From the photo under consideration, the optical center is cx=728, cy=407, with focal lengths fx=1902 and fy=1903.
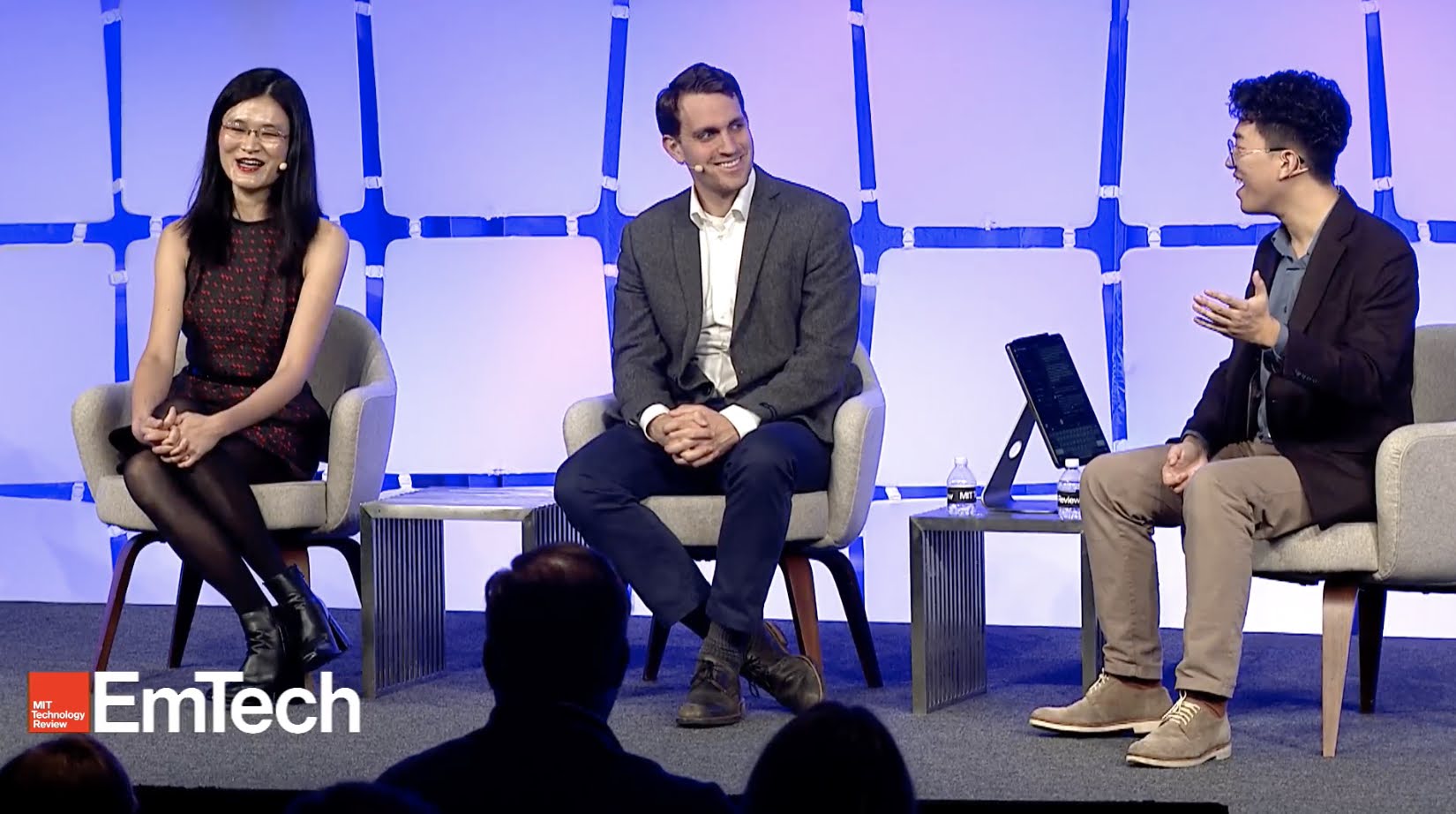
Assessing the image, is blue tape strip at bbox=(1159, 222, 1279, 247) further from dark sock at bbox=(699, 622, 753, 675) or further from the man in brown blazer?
dark sock at bbox=(699, 622, 753, 675)

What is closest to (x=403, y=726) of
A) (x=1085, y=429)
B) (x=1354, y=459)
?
(x=1085, y=429)

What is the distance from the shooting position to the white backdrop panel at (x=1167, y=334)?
15.7 ft

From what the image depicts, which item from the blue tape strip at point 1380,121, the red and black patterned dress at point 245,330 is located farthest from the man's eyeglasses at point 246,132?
the blue tape strip at point 1380,121

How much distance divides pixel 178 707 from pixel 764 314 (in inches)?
54.7

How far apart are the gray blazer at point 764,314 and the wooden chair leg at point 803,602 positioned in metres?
0.25

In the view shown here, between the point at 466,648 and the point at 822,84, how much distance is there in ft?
5.66

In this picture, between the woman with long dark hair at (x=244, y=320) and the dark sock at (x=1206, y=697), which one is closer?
the dark sock at (x=1206, y=697)

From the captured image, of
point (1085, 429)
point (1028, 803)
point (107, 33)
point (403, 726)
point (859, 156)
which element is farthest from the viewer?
point (107, 33)

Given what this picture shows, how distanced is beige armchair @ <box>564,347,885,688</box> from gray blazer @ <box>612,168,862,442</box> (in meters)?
0.06

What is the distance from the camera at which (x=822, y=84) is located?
4973 mm

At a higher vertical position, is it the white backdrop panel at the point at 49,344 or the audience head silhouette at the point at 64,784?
the white backdrop panel at the point at 49,344

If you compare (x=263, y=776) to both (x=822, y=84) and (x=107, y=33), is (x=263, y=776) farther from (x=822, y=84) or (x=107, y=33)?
(x=107, y=33)

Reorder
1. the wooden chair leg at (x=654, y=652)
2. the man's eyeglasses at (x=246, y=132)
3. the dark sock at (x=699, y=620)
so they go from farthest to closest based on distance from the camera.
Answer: the wooden chair leg at (x=654, y=652) → the man's eyeglasses at (x=246, y=132) → the dark sock at (x=699, y=620)

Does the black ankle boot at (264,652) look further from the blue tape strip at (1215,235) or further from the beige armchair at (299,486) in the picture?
the blue tape strip at (1215,235)
